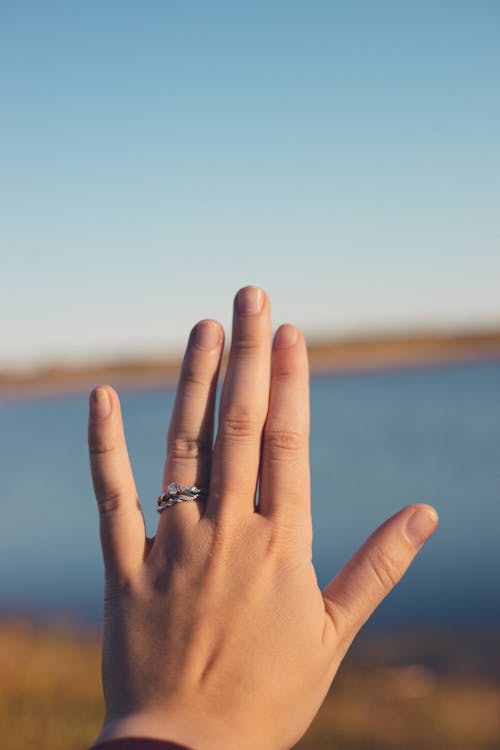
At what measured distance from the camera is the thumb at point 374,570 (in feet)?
6.44

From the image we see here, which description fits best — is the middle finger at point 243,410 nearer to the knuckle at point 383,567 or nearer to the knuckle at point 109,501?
the knuckle at point 109,501

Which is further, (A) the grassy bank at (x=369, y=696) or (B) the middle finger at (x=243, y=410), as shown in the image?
(A) the grassy bank at (x=369, y=696)

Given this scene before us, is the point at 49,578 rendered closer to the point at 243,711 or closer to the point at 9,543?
the point at 9,543

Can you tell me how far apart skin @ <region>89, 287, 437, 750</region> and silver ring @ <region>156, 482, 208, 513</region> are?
20 millimetres

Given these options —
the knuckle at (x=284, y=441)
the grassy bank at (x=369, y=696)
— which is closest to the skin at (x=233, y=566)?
the knuckle at (x=284, y=441)

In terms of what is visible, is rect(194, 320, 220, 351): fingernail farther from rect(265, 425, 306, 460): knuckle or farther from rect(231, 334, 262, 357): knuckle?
rect(265, 425, 306, 460): knuckle

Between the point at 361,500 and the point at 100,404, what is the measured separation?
15.9m

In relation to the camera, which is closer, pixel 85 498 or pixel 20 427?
pixel 85 498

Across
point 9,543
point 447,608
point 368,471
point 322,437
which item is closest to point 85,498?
point 9,543

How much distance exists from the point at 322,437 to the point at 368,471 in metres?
7.81

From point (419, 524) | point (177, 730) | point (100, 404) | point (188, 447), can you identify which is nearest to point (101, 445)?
point (100, 404)

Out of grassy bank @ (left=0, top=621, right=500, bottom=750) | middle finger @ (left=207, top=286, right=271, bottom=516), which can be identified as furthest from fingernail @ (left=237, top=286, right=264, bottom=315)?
grassy bank @ (left=0, top=621, right=500, bottom=750)

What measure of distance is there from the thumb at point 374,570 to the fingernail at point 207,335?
2.27 feet

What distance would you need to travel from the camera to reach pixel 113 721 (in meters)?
1.61
